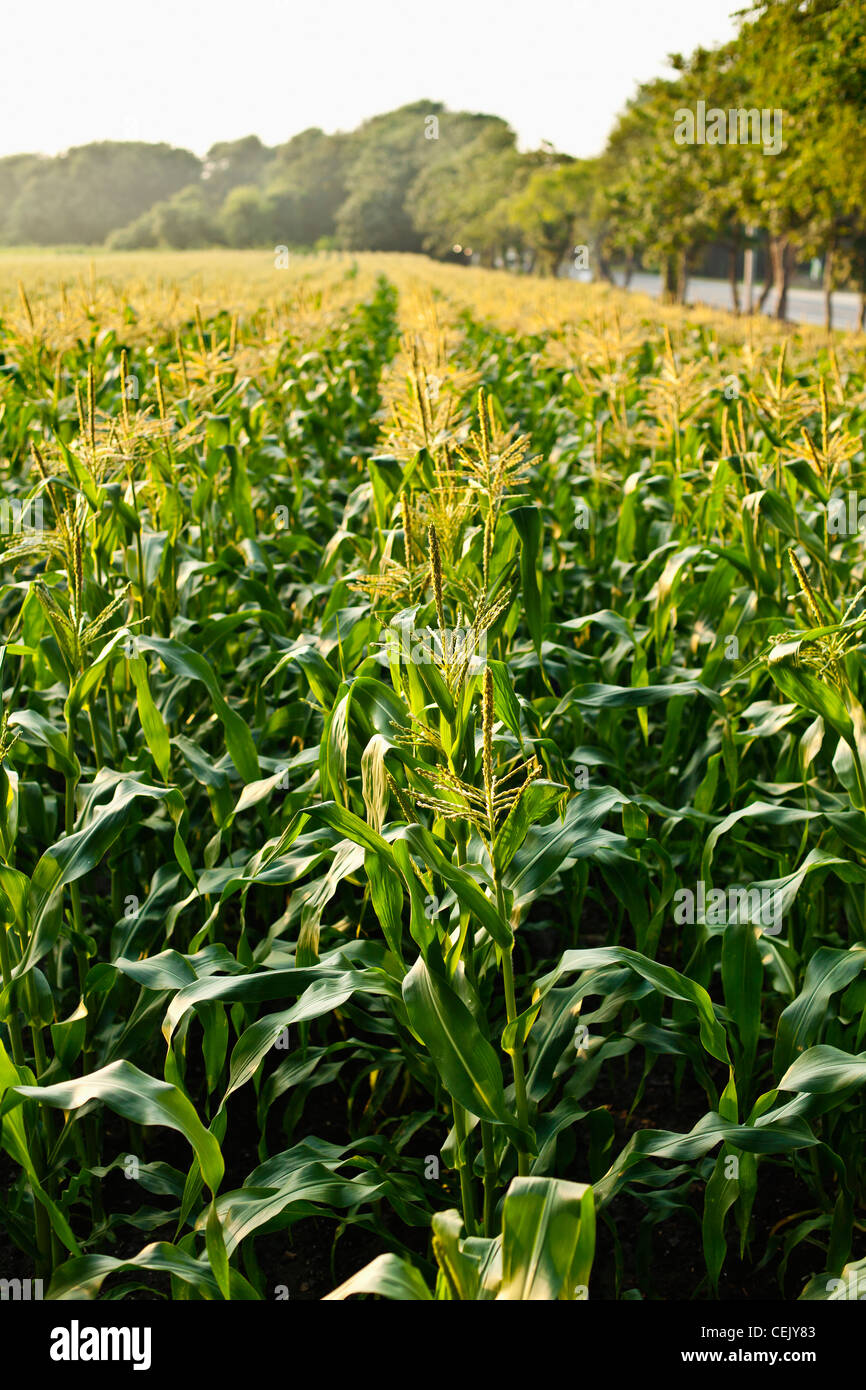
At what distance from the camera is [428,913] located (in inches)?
88.3

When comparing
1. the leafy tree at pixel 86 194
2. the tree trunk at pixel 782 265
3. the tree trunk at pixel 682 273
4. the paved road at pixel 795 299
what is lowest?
the tree trunk at pixel 782 265

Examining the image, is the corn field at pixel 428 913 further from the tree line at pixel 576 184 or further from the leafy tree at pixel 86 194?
the leafy tree at pixel 86 194

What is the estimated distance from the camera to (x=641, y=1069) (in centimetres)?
325

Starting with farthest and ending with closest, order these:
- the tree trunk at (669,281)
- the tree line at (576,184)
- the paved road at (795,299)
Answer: the paved road at (795,299) → the tree trunk at (669,281) → the tree line at (576,184)

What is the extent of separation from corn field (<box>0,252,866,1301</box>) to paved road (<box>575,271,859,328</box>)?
121 feet

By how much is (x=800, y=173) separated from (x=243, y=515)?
1940 cm

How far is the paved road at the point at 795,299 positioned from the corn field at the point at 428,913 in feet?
121

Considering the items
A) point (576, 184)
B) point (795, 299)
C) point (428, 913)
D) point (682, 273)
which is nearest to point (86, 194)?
point (576, 184)

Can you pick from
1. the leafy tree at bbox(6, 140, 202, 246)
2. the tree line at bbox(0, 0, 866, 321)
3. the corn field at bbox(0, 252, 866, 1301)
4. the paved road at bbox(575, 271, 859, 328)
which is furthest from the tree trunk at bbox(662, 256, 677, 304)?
the leafy tree at bbox(6, 140, 202, 246)

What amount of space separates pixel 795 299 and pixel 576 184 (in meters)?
16.9

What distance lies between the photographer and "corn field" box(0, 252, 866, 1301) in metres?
1.93

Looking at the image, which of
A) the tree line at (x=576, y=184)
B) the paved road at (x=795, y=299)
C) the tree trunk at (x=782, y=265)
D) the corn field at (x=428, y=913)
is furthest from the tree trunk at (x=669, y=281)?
the corn field at (x=428, y=913)

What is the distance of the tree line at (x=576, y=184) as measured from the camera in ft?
60.3
